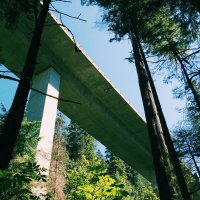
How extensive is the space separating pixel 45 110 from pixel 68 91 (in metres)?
3.62

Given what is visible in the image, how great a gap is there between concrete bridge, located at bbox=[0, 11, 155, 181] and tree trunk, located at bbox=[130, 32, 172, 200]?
11.6ft

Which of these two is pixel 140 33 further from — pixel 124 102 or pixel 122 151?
pixel 122 151

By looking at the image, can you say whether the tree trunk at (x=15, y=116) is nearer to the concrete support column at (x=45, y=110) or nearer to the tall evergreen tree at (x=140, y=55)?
the tall evergreen tree at (x=140, y=55)

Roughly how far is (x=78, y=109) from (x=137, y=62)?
9.10 meters

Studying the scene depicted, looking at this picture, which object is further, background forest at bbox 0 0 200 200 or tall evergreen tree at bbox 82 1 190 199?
tall evergreen tree at bbox 82 1 190 199

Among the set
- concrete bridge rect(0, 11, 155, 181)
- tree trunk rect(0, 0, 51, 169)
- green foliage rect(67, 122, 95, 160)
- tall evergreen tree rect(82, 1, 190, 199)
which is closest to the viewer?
tree trunk rect(0, 0, 51, 169)

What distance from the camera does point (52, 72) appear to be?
1466 cm

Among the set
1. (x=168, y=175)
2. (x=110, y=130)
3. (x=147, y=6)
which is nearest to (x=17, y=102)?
(x=168, y=175)

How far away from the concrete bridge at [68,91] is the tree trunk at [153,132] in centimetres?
353

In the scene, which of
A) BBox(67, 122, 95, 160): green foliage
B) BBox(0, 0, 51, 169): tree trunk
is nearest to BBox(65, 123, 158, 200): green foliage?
BBox(67, 122, 95, 160): green foliage

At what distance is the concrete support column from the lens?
1121 cm

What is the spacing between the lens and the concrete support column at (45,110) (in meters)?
11.2

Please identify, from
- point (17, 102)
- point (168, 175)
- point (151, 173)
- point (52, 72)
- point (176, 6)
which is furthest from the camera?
point (151, 173)

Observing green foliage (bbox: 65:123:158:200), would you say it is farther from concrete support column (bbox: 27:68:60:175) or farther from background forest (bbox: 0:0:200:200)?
background forest (bbox: 0:0:200:200)
